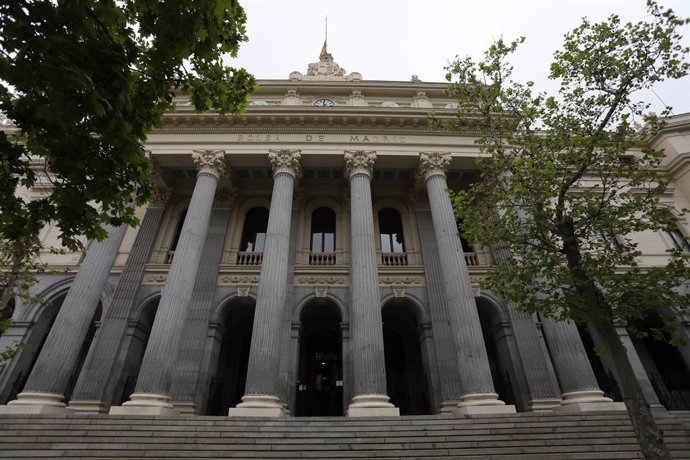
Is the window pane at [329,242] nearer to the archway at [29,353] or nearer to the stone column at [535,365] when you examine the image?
the stone column at [535,365]

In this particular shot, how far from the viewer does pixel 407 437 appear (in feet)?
27.7

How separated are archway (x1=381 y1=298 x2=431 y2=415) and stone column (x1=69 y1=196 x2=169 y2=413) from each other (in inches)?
396

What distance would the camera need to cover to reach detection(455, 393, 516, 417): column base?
956cm

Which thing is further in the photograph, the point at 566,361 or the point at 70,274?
the point at 70,274

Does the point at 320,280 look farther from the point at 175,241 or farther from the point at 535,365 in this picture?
the point at 535,365

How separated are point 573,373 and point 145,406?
468 inches

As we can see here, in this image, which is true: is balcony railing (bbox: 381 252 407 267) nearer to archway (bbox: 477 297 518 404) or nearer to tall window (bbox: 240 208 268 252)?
archway (bbox: 477 297 518 404)

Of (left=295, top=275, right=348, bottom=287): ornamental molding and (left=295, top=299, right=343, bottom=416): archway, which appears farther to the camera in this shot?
(left=295, top=275, right=348, bottom=287): ornamental molding

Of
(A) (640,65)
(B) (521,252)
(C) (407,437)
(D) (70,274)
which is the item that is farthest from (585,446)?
(D) (70,274)

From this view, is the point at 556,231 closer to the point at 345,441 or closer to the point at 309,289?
the point at 345,441

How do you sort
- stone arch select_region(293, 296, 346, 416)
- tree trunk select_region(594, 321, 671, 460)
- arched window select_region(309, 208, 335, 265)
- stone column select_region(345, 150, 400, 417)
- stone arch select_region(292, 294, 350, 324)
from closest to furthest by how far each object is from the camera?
tree trunk select_region(594, 321, 671, 460), stone column select_region(345, 150, 400, 417), stone arch select_region(292, 294, 350, 324), stone arch select_region(293, 296, 346, 416), arched window select_region(309, 208, 335, 265)

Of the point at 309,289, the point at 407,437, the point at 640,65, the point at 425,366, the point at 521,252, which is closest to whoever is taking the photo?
the point at 640,65

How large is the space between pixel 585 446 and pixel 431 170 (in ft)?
32.6

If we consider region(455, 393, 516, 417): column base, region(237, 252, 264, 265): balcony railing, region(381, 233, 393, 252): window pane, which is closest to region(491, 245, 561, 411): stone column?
region(455, 393, 516, 417): column base
